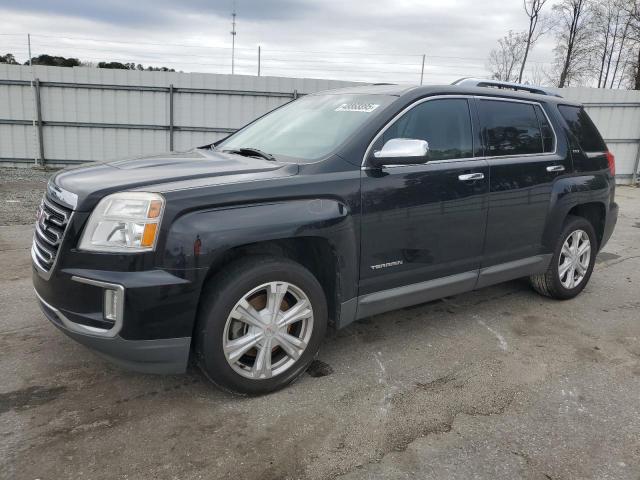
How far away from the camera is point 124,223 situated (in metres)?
→ 2.54

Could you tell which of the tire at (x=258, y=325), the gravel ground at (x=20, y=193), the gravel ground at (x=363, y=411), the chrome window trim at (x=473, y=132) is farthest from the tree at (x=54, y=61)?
the tire at (x=258, y=325)

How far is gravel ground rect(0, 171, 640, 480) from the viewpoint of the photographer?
243cm

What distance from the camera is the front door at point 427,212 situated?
323 centimetres

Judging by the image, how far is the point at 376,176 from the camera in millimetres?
3184

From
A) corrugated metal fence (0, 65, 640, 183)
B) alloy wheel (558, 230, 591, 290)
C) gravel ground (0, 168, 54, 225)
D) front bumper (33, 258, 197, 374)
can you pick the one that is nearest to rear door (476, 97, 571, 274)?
alloy wheel (558, 230, 591, 290)

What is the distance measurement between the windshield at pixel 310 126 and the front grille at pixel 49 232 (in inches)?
53.2

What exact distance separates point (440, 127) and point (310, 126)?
92 centimetres

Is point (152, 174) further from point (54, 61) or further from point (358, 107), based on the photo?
point (54, 61)

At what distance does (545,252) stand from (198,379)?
3.06 m

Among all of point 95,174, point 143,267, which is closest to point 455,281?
point 143,267

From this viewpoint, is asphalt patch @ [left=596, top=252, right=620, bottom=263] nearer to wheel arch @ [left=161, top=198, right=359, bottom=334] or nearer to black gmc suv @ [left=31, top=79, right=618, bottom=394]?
black gmc suv @ [left=31, top=79, right=618, bottom=394]

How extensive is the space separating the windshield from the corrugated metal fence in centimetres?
934

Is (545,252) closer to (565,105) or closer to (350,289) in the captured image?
(565,105)

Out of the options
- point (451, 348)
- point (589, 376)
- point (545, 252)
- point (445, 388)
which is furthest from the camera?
point (545, 252)
